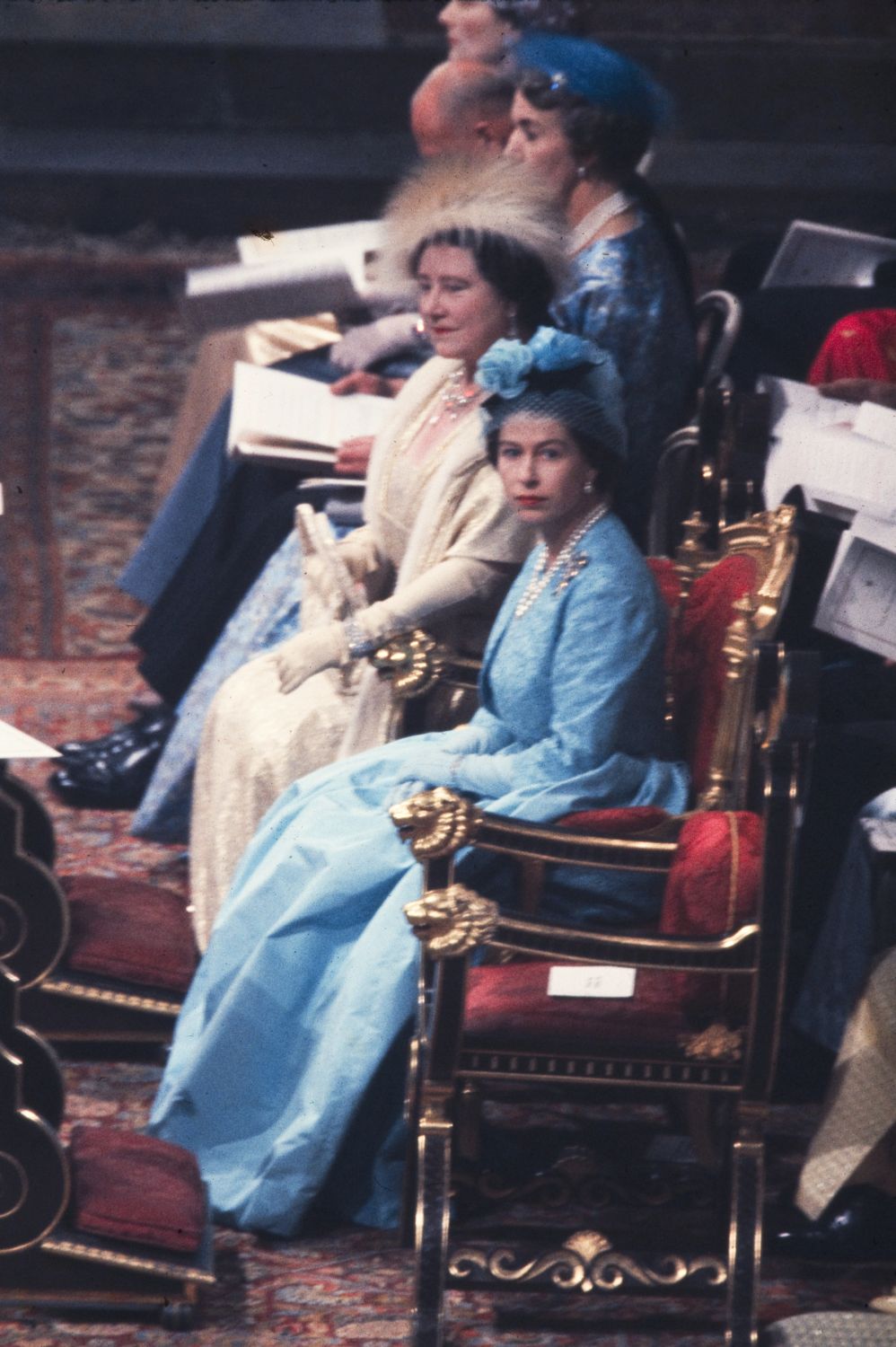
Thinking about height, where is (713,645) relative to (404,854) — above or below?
above

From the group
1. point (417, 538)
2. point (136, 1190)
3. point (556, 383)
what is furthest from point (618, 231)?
point (136, 1190)

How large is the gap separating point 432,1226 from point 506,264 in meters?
1.60

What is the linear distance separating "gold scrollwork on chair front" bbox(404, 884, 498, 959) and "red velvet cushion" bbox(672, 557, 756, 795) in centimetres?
60

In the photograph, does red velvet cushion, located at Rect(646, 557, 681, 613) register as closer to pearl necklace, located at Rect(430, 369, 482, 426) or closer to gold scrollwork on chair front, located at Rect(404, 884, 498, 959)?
pearl necklace, located at Rect(430, 369, 482, 426)

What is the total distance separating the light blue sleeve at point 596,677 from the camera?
313 centimetres

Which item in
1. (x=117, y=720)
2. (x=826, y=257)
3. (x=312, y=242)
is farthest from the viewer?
(x=312, y=242)

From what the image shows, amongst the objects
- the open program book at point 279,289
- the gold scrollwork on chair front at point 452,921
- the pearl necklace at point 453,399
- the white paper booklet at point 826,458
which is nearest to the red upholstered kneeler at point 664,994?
the gold scrollwork on chair front at point 452,921

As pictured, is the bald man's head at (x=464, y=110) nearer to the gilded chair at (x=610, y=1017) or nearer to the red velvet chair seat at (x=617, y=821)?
the red velvet chair seat at (x=617, y=821)

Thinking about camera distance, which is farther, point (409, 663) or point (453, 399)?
point (453, 399)

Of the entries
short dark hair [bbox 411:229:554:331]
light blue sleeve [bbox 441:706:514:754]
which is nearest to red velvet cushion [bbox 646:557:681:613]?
light blue sleeve [bbox 441:706:514:754]

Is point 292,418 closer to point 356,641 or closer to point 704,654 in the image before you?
point 356,641

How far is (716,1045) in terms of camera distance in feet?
9.25

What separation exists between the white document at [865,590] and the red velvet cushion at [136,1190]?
4.21 feet

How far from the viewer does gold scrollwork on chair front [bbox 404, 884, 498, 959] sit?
276 centimetres
